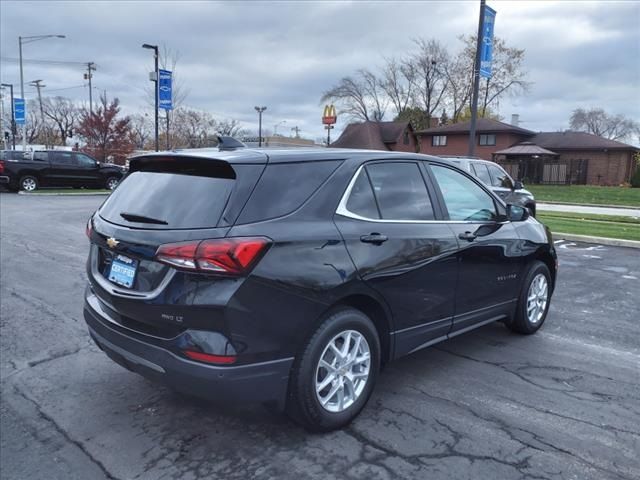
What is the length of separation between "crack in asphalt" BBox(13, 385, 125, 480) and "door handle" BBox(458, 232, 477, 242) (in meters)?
2.84

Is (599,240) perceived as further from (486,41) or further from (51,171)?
(51,171)

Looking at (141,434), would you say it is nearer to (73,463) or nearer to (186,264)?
(73,463)

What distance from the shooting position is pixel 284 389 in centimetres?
296

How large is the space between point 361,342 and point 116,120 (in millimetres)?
39993

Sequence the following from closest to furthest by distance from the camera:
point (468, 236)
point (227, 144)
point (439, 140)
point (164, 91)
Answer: point (227, 144) < point (468, 236) < point (164, 91) < point (439, 140)

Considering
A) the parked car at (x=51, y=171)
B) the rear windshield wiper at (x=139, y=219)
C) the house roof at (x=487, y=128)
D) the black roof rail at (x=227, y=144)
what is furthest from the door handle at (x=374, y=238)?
the house roof at (x=487, y=128)

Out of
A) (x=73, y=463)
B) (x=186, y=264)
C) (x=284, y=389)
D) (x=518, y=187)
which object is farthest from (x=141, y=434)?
(x=518, y=187)

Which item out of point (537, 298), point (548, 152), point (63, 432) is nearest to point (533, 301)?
point (537, 298)

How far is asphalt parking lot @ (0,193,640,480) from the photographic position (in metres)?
2.89

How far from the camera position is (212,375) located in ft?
9.04

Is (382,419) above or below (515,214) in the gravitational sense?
below

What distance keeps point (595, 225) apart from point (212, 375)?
1405 centimetres

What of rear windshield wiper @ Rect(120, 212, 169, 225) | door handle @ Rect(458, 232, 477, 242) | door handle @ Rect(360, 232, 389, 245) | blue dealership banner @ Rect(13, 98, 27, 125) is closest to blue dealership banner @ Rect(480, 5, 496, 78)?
door handle @ Rect(458, 232, 477, 242)

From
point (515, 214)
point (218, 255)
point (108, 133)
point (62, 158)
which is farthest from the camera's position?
point (108, 133)
